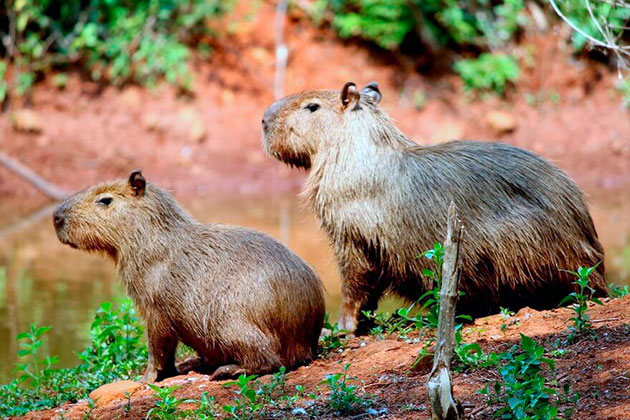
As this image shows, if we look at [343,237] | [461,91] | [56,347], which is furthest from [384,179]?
[461,91]

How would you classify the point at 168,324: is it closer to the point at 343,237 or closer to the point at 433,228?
the point at 343,237

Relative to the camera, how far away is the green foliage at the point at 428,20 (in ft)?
50.6

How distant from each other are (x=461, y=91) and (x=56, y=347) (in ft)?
33.1

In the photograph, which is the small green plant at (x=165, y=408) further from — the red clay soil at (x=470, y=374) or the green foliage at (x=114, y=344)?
the green foliage at (x=114, y=344)

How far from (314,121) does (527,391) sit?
2554 millimetres

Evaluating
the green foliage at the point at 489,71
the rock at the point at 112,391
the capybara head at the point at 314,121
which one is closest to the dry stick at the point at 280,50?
the green foliage at the point at 489,71

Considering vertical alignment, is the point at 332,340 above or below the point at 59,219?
below

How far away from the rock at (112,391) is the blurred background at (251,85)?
6.97 m

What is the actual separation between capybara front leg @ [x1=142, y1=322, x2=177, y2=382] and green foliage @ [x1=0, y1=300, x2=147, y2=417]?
390mm

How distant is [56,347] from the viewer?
24.2ft

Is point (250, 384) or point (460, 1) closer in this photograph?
point (250, 384)

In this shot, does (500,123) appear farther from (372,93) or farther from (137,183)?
(137,183)

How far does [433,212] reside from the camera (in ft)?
17.3

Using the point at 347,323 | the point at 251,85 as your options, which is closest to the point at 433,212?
the point at 347,323
